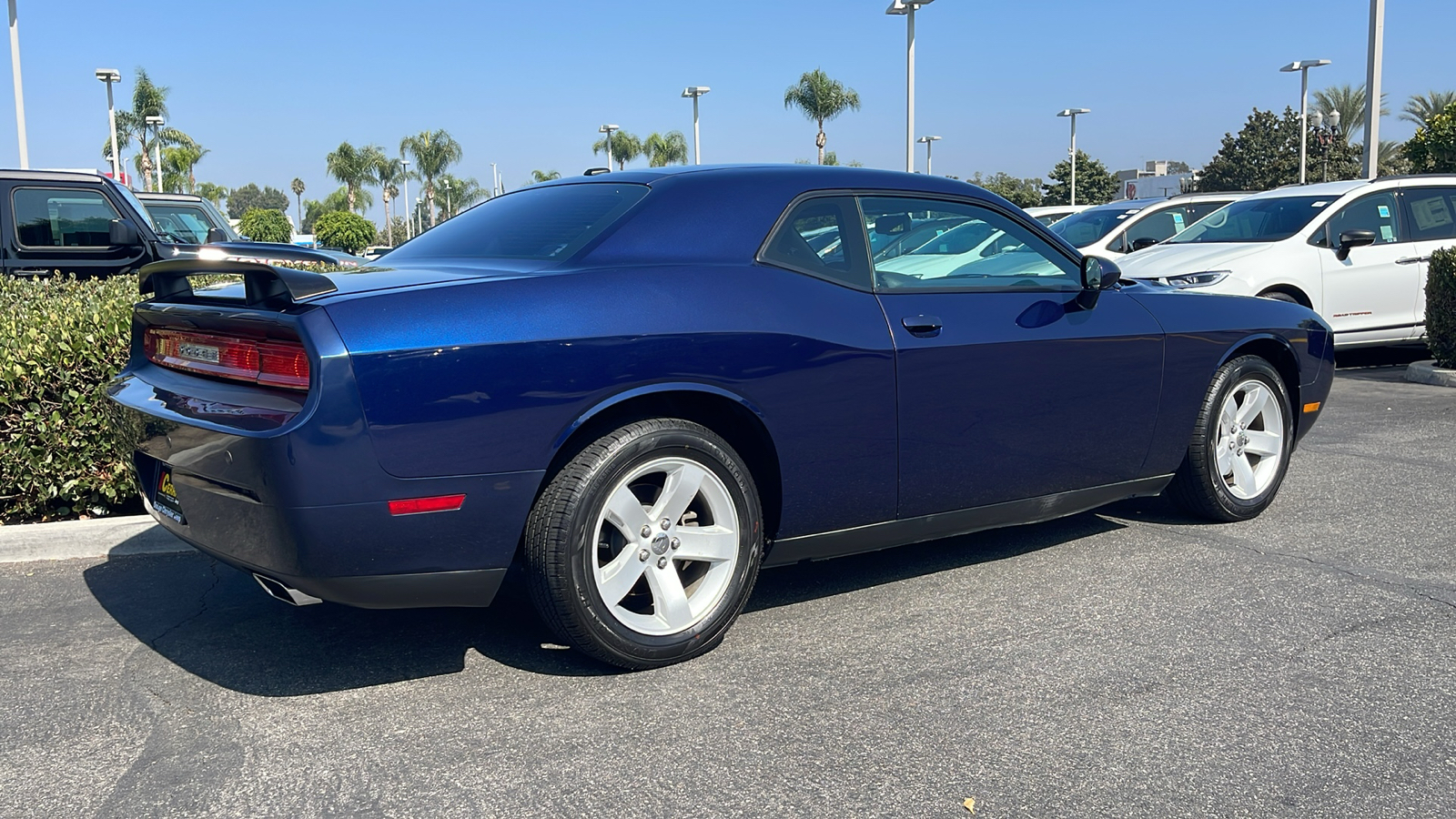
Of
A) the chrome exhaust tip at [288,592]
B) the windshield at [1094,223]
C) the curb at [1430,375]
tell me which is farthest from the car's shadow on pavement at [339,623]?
the windshield at [1094,223]

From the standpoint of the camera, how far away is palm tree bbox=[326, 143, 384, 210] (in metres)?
79.1

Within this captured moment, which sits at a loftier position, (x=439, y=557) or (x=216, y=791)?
(x=439, y=557)

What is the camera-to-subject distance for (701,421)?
3.58 meters

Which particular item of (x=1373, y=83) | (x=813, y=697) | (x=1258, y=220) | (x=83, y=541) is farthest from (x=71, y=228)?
(x=1373, y=83)

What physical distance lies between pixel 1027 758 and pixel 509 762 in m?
1.26

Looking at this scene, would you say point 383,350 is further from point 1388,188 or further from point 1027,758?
point 1388,188

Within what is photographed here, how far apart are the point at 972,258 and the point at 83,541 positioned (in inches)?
145

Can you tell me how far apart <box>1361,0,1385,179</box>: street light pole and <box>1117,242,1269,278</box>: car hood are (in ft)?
21.0

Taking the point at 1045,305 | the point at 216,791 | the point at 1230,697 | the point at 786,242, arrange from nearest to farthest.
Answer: the point at 216,791
the point at 1230,697
the point at 786,242
the point at 1045,305

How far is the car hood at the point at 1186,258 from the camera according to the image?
9656 mm

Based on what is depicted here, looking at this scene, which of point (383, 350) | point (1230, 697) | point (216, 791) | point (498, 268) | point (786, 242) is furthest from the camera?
point (786, 242)

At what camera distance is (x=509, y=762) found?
289 centimetres

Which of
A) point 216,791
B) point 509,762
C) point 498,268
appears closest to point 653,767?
point 509,762

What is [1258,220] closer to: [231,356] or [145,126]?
[231,356]
